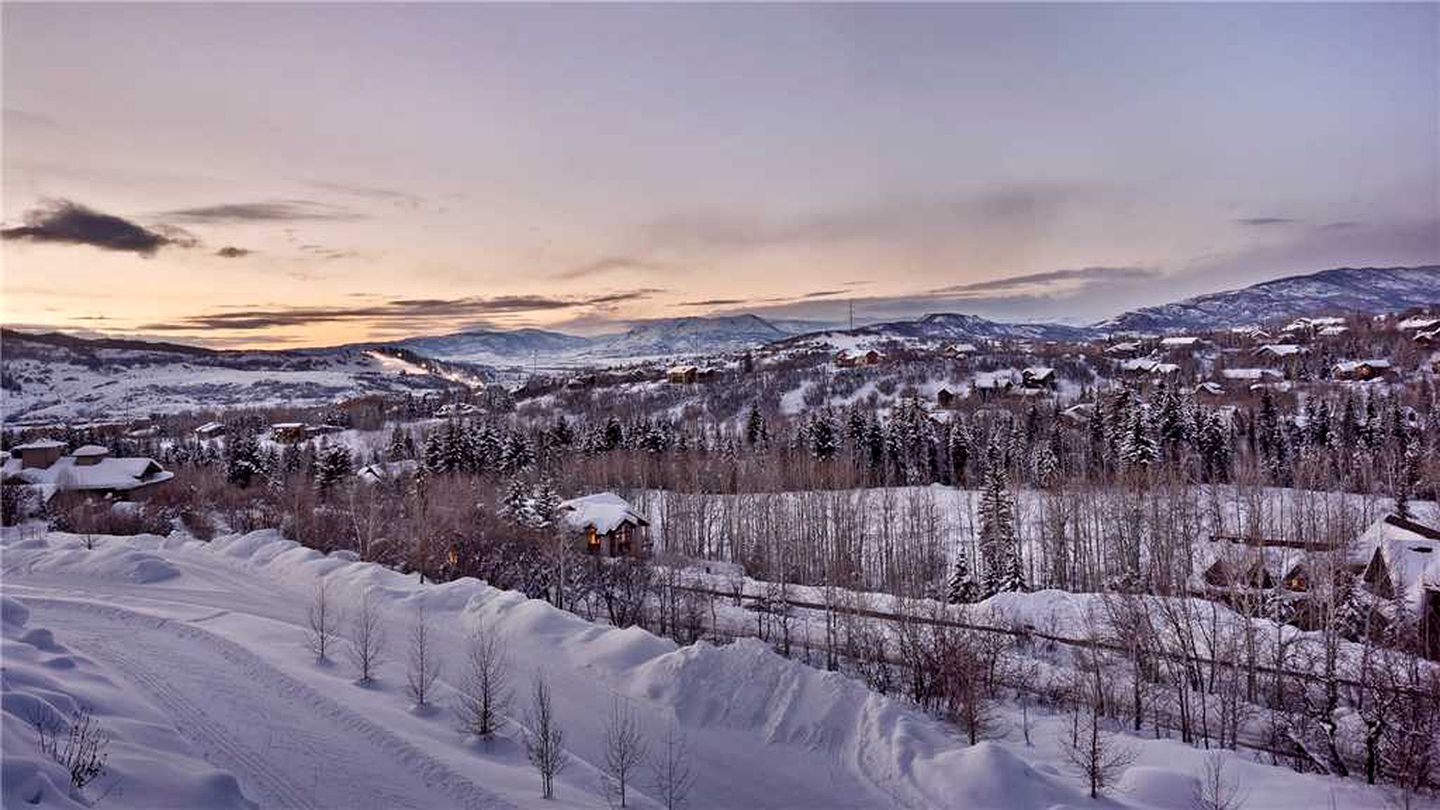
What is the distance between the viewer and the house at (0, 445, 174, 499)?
53.2m

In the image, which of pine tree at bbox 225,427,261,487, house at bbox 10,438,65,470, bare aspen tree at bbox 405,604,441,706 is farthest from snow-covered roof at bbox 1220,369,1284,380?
house at bbox 10,438,65,470

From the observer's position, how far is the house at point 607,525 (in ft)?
135

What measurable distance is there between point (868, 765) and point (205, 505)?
52.2 metres

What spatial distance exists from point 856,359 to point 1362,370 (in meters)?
74.2

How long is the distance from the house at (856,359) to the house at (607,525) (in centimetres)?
10477

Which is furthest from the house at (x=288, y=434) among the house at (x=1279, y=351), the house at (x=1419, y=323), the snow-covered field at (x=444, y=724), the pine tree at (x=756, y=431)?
the house at (x=1419, y=323)

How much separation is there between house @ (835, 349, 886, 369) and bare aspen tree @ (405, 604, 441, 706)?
417 ft

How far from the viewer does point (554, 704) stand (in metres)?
16.8

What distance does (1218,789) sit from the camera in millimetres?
13414

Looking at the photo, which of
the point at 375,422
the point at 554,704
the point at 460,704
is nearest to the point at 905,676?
the point at 554,704

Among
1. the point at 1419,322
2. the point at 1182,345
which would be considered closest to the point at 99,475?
the point at 1182,345

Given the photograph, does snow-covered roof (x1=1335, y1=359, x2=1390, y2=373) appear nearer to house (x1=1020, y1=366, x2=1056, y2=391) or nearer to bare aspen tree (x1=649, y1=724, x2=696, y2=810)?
house (x1=1020, y1=366, x2=1056, y2=391)

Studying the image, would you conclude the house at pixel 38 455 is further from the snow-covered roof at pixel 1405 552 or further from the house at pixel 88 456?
the snow-covered roof at pixel 1405 552

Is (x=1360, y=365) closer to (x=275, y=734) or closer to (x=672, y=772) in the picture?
(x=672, y=772)
